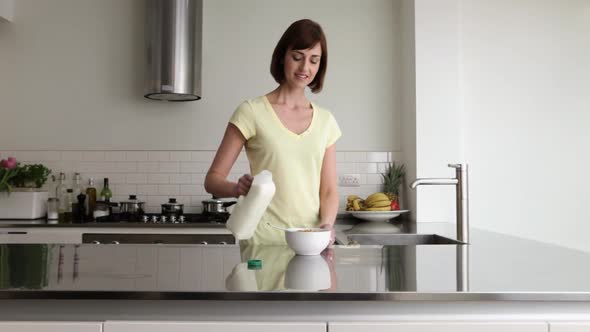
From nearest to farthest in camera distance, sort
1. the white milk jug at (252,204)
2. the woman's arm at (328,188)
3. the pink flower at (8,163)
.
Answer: the white milk jug at (252,204)
the woman's arm at (328,188)
the pink flower at (8,163)

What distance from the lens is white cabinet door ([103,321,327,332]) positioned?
124 cm

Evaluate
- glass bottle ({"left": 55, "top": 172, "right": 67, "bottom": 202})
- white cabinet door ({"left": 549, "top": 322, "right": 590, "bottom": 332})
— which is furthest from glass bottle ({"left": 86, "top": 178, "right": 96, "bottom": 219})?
white cabinet door ({"left": 549, "top": 322, "right": 590, "bottom": 332})

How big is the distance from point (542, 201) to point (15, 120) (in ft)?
12.4

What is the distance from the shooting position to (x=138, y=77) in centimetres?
416

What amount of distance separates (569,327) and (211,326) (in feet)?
2.55

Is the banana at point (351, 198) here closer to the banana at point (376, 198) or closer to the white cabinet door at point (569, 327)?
the banana at point (376, 198)

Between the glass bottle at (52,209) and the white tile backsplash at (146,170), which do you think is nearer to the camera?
the glass bottle at (52,209)

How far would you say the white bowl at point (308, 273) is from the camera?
1.25 meters

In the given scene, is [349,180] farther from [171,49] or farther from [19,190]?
[19,190]

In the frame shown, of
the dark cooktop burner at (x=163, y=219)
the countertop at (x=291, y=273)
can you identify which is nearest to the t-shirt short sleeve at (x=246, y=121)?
the countertop at (x=291, y=273)

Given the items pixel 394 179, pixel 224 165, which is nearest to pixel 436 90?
pixel 394 179

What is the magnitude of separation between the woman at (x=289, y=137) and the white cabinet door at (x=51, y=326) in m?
0.75

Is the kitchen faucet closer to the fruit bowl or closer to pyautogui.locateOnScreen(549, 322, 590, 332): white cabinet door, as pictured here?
pyautogui.locateOnScreen(549, 322, 590, 332): white cabinet door

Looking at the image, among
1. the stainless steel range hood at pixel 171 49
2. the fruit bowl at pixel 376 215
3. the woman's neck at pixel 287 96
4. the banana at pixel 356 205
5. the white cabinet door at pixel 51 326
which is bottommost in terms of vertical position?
the white cabinet door at pixel 51 326
